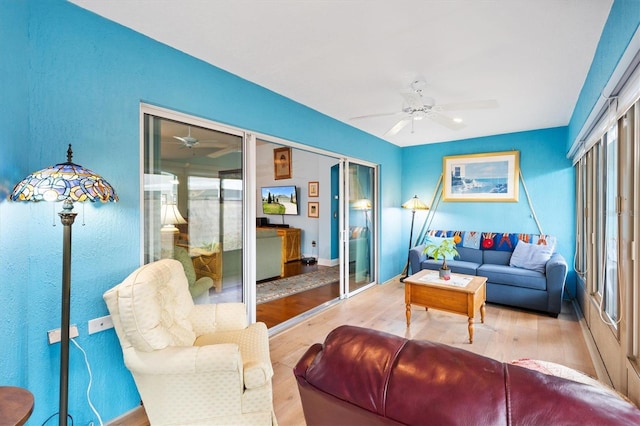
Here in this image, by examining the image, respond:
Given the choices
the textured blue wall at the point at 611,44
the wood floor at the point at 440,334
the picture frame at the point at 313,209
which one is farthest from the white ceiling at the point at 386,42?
the picture frame at the point at 313,209

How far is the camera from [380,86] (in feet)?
9.73

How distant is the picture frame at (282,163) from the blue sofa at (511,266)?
3.70 meters

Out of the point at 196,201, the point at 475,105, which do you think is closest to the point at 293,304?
the point at 196,201

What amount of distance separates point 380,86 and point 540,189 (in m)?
3.43

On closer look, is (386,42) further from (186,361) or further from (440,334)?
(440,334)

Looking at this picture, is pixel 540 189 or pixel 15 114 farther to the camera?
pixel 540 189

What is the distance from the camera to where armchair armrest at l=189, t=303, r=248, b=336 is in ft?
7.16

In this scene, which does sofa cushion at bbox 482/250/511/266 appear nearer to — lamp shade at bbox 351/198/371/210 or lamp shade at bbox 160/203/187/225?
lamp shade at bbox 351/198/371/210

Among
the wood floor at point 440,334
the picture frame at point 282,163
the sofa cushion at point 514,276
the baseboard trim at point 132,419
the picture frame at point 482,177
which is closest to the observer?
the baseboard trim at point 132,419

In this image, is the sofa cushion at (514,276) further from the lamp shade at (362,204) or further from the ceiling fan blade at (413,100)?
the ceiling fan blade at (413,100)

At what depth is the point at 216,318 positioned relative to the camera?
7.33 ft

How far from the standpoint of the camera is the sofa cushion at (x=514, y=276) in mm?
3791

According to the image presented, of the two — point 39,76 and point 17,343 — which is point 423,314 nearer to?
point 17,343

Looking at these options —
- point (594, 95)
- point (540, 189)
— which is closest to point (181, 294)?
point (594, 95)
